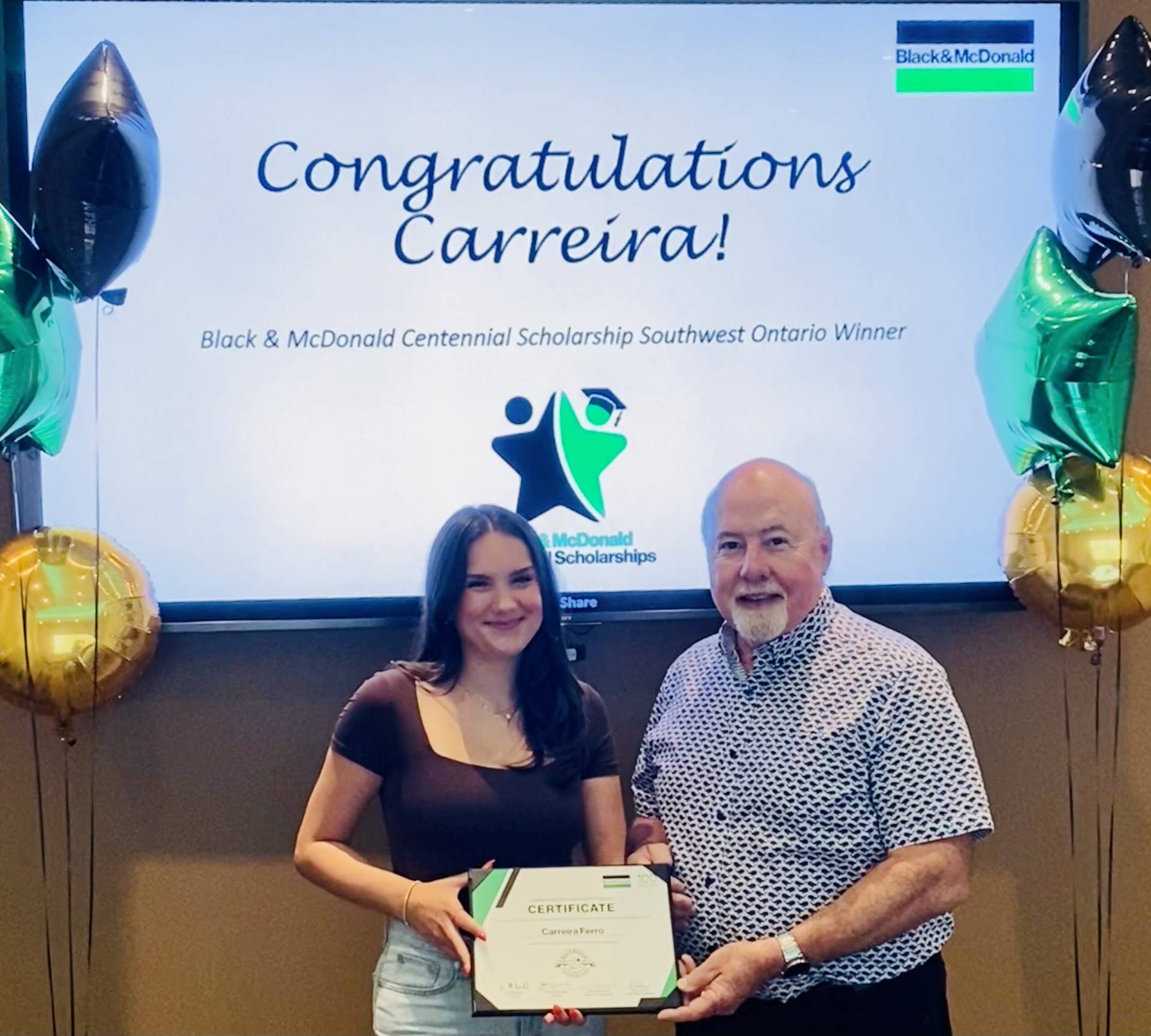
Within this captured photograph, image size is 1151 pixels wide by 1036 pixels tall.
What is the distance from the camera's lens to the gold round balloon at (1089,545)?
74.1 inches

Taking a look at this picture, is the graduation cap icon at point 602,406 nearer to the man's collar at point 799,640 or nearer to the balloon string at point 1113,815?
the man's collar at point 799,640

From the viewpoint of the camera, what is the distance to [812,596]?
182 cm

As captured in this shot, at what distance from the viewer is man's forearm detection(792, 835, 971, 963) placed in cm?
174

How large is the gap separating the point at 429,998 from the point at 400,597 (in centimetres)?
62

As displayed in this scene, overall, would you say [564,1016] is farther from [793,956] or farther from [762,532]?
[762,532]

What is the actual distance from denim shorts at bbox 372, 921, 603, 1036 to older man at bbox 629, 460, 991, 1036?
274mm

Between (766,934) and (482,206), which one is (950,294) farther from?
(766,934)

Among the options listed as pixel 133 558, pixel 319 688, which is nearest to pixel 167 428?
pixel 133 558

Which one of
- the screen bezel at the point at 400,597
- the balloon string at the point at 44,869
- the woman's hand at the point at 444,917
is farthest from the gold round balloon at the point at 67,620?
the woman's hand at the point at 444,917

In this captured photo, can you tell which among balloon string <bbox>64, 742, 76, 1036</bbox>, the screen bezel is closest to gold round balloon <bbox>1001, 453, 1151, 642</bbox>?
the screen bezel

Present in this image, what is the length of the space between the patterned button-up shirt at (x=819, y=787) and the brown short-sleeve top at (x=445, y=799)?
0.18 meters

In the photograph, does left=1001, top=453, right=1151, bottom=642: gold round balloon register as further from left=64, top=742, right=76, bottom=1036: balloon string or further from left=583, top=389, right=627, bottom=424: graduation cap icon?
left=64, top=742, right=76, bottom=1036: balloon string

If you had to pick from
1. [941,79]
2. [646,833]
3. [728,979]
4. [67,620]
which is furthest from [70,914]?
[941,79]

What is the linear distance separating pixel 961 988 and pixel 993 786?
0.37 m
